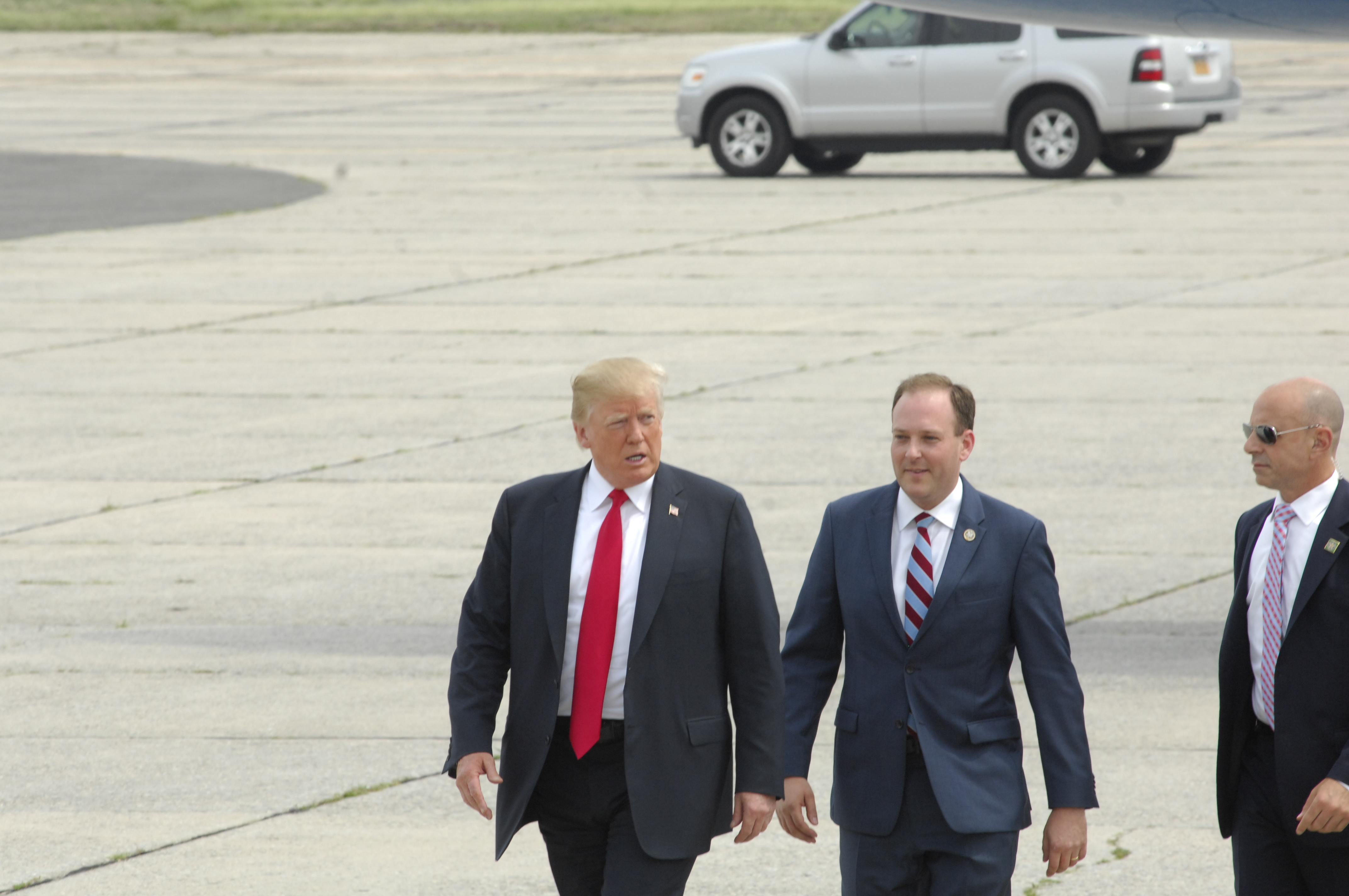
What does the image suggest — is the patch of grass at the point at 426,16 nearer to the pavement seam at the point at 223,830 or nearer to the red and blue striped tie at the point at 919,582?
the pavement seam at the point at 223,830

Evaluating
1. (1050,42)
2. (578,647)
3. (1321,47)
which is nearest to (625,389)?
(578,647)

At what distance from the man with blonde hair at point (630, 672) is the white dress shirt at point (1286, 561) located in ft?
3.36

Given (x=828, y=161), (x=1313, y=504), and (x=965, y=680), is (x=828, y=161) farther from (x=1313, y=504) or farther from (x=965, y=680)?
(x=965, y=680)

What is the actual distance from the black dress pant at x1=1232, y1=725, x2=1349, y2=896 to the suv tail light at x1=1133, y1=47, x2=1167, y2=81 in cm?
1798

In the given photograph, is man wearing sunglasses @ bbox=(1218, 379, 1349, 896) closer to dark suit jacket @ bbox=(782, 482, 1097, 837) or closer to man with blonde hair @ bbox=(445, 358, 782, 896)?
dark suit jacket @ bbox=(782, 482, 1097, 837)

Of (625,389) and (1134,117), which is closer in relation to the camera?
(625,389)

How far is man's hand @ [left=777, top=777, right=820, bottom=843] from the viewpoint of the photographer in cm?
412

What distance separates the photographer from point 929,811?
157 inches

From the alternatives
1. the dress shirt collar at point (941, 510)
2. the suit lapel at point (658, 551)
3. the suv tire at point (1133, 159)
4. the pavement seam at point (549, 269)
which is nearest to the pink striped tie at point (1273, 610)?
the dress shirt collar at point (941, 510)

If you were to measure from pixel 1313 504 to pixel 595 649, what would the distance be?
1.56m

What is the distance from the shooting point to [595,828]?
4.16 m

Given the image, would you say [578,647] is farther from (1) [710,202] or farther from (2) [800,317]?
(1) [710,202]

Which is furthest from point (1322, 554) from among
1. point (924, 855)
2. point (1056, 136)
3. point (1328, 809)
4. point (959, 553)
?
point (1056, 136)

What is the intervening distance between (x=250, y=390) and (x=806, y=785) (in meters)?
8.86
